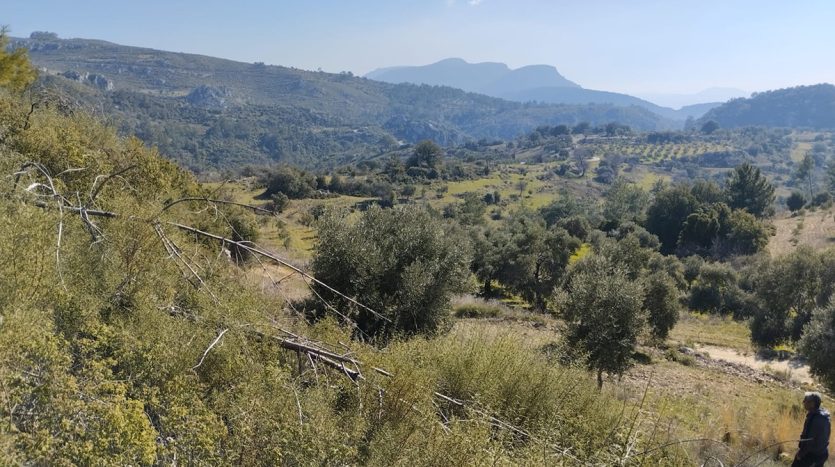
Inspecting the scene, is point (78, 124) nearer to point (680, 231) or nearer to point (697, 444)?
point (697, 444)

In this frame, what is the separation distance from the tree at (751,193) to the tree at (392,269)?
7496cm

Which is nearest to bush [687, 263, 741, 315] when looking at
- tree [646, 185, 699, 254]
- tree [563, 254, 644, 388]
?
tree [646, 185, 699, 254]

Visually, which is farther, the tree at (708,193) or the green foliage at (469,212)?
the tree at (708,193)

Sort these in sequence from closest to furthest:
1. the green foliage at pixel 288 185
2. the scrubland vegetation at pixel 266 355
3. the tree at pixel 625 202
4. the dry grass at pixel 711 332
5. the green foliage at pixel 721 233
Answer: the scrubland vegetation at pixel 266 355, the dry grass at pixel 711 332, the green foliage at pixel 721 233, the green foliage at pixel 288 185, the tree at pixel 625 202

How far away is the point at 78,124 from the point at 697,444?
723 inches

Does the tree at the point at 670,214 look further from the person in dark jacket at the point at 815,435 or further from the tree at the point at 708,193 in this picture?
the person in dark jacket at the point at 815,435

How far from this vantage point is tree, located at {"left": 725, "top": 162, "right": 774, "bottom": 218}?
235 ft

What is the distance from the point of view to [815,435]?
7.31 m

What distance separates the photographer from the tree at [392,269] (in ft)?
41.4

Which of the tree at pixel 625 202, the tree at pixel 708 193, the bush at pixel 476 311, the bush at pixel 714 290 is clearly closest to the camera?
the bush at pixel 476 311

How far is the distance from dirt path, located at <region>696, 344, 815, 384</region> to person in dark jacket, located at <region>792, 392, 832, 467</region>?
45.6 ft

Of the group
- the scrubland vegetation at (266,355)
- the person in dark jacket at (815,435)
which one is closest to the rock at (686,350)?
the scrubland vegetation at (266,355)

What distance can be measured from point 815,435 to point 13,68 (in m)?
24.9

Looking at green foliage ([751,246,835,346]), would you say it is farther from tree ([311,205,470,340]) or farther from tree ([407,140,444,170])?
tree ([407,140,444,170])
